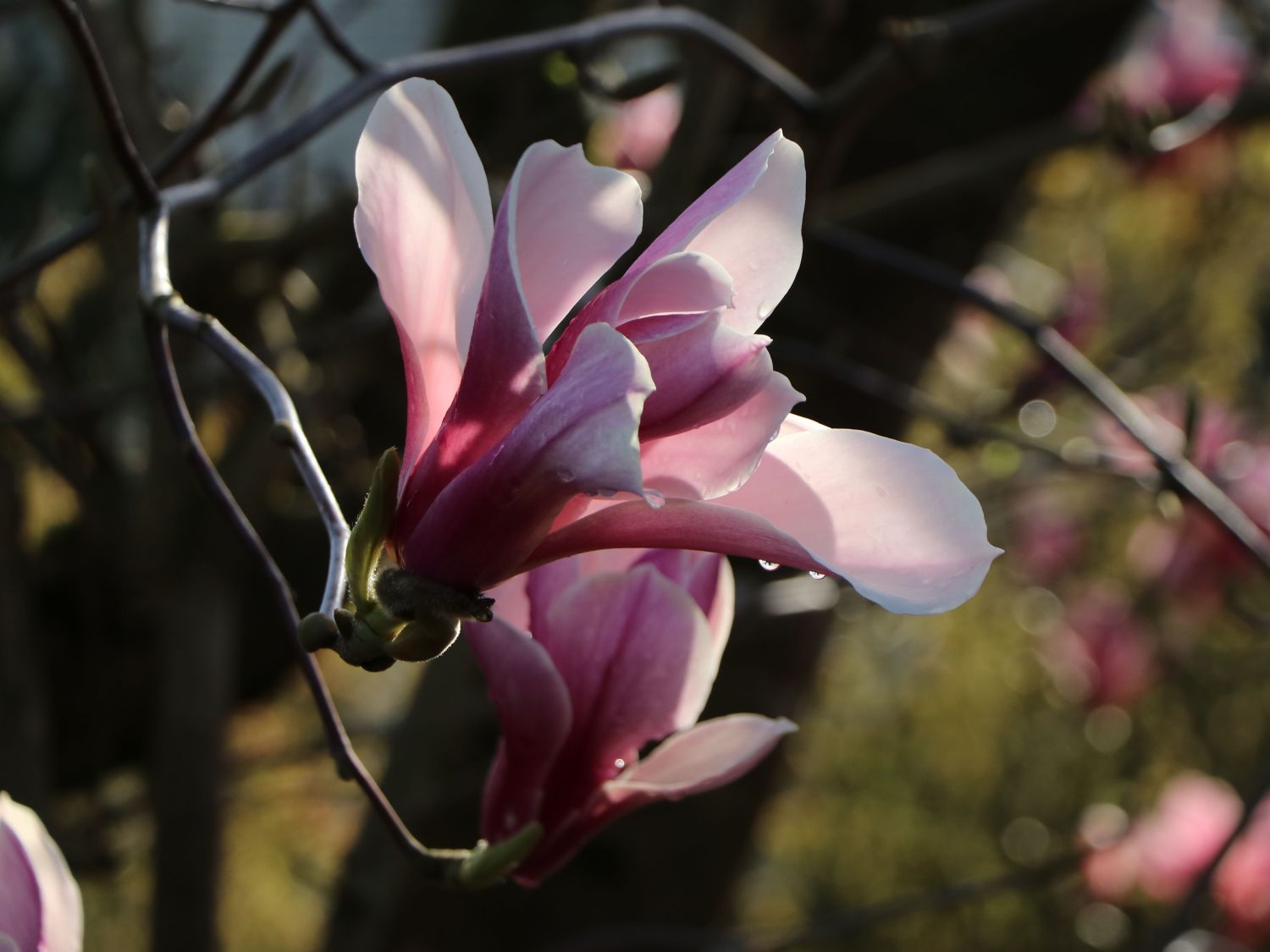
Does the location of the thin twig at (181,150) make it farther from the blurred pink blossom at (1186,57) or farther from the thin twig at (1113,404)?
the blurred pink blossom at (1186,57)

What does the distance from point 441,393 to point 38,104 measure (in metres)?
1.17

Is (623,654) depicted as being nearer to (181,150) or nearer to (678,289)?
(678,289)

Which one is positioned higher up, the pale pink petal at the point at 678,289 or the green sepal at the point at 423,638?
the pale pink petal at the point at 678,289

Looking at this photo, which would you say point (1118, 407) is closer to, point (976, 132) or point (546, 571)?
point (546, 571)

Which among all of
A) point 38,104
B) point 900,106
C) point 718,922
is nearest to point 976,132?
point 900,106

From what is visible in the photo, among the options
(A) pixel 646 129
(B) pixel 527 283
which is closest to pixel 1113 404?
(B) pixel 527 283

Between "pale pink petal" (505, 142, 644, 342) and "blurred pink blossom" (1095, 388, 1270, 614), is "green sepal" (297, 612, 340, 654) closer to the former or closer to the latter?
"pale pink petal" (505, 142, 644, 342)

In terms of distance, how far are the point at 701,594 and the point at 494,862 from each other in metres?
0.13

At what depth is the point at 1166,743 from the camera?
9.25 ft

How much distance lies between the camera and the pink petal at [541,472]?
301 mm

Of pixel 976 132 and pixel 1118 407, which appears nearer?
pixel 1118 407

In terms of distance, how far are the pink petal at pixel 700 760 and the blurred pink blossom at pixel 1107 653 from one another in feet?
6.12

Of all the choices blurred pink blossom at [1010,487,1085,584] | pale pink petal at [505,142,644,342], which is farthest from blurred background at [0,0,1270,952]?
pale pink petal at [505,142,644,342]

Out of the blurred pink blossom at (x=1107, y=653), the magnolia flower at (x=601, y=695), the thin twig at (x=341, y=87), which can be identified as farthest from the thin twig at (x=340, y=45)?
the blurred pink blossom at (x=1107, y=653)
